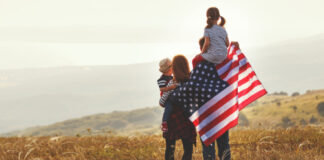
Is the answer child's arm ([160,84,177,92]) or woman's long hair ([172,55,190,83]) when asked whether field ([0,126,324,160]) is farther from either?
woman's long hair ([172,55,190,83])

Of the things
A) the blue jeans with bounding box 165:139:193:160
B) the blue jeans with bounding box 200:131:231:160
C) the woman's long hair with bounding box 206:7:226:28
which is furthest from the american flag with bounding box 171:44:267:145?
the woman's long hair with bounding box 206:7:226:28

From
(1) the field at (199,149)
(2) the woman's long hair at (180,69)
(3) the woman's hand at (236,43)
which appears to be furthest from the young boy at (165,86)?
(3) the woman's hand at (236,43)

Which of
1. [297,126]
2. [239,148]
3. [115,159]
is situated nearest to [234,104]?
[239,148]

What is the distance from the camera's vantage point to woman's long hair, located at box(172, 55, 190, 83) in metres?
6.18

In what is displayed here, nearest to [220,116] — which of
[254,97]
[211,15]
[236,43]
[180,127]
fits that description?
[180,127]

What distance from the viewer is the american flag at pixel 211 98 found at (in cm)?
587

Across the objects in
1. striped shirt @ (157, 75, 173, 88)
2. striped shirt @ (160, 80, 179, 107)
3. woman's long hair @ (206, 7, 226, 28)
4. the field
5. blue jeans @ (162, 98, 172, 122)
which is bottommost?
the field

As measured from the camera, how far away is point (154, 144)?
8656 millimetres

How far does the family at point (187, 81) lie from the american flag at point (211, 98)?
89mm

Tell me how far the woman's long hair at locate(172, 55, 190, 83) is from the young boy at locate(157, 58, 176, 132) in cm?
19

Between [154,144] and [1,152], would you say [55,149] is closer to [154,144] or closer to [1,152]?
[1,152]

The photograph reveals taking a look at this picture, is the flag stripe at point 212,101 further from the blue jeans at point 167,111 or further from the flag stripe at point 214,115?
the blue jeans at point 167,111

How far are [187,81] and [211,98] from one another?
59 cm

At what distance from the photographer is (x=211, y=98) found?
5.86 meters
